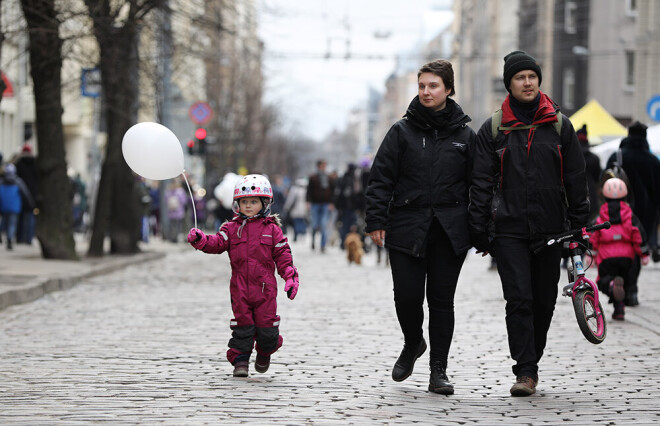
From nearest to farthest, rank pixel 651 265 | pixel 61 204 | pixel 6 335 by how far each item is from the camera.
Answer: pixel 6 335 → pixel 61 204 → pixel 651 265

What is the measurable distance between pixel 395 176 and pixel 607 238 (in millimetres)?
5240

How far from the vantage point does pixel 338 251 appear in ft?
98.8

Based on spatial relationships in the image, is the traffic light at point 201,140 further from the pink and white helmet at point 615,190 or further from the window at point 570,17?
the window at point 570,17

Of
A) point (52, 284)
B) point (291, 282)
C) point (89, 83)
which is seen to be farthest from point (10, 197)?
point (291, 282)

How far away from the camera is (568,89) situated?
5738cm

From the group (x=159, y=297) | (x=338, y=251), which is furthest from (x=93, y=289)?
(x=338, y=251)

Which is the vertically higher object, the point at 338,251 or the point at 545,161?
the point at 545,161

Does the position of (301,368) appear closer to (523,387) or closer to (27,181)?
(523,387)

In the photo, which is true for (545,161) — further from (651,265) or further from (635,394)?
(651,265)

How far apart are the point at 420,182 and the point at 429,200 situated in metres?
0.12

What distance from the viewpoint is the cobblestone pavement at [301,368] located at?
6.74 m

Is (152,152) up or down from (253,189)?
up

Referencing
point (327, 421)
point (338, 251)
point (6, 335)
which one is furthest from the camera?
point (338, 251)

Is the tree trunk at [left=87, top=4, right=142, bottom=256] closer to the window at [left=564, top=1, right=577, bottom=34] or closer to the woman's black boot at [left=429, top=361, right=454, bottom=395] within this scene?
the woman's black boot at [left=429, top=361, right=454, bottom=395]
